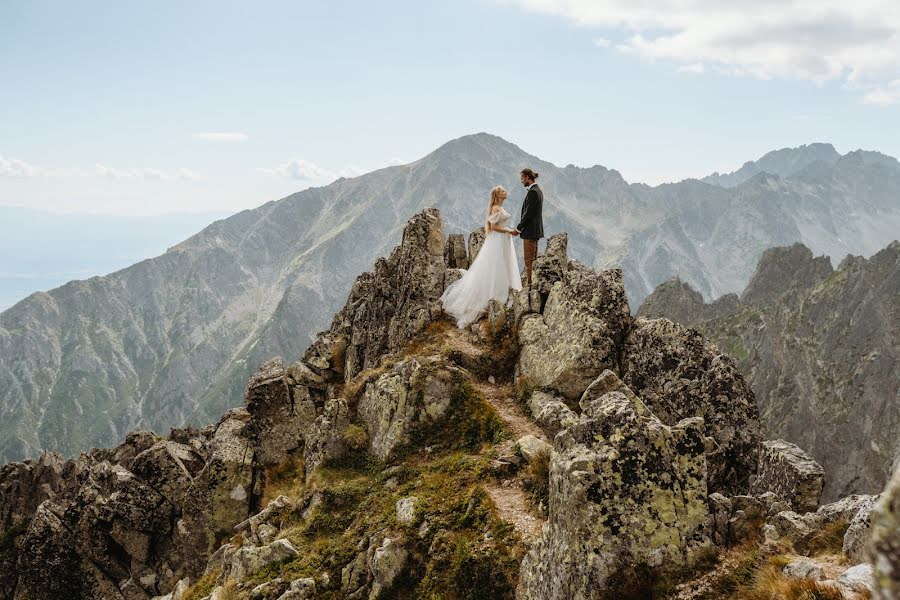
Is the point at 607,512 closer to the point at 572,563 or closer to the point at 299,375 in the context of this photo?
the point at 572,563

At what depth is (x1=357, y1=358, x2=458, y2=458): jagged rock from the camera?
20297mm

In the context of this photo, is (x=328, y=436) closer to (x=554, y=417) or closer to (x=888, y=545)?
(x=554, y=417)

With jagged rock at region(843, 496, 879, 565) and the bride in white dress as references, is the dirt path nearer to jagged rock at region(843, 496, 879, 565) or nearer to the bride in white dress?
the bride in white dress

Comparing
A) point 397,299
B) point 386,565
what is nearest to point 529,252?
point 397,299

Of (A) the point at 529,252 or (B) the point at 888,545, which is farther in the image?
(A) the point at 529,252

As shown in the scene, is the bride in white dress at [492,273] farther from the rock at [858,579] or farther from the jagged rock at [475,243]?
the rock at [858,579]

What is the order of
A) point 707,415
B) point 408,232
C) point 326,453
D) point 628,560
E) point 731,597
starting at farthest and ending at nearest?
point 408,232 < point 326,453 < point 707,415 < point 628,560 < point 731,597

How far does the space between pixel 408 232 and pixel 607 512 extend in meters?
29.2

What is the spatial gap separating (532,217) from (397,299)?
40.8 feet

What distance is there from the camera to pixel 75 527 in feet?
107

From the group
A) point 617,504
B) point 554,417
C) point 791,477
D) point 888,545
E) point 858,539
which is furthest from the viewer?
point 554,417

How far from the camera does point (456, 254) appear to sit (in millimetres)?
39875

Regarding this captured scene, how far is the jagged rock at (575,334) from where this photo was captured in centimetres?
2120

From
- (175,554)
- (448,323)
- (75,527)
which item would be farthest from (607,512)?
(75,527)
